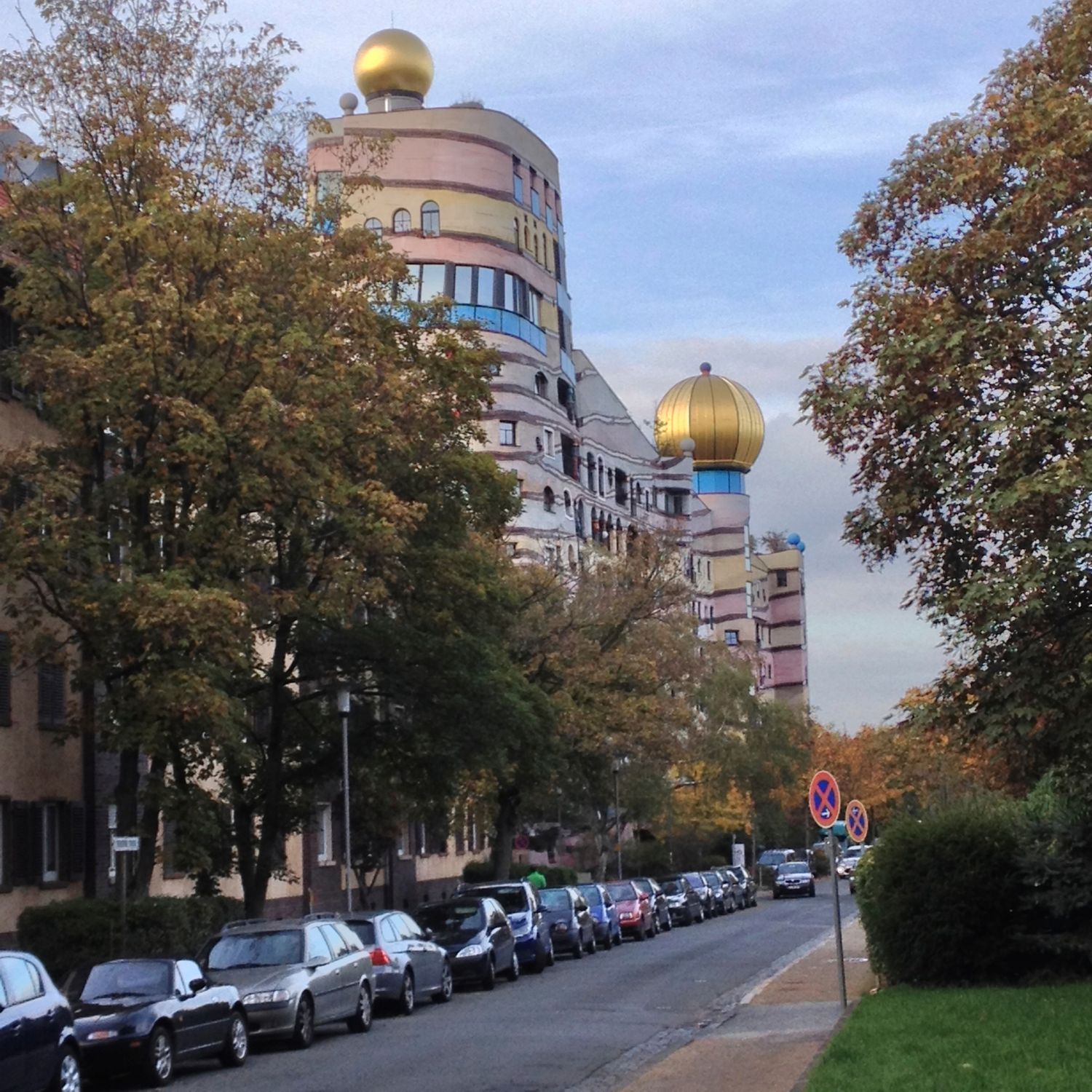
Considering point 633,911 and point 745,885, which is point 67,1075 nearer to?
point 633,911

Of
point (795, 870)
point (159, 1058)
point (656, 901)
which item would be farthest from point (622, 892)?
point (159, 1058)

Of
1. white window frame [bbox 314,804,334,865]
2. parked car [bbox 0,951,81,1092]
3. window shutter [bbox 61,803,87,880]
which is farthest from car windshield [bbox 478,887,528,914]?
Answer: parked car [bbox 0,951,81,1092]

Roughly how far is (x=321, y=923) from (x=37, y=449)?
9472 millimetres

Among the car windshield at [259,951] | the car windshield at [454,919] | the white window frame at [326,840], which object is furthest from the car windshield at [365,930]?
the white window frame at [326,840]

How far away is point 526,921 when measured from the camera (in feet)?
118

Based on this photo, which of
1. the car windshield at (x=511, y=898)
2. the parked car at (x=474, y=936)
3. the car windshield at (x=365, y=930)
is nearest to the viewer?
the car windshield at (x=365, y=930)

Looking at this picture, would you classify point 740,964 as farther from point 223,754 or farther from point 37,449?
point 37,449

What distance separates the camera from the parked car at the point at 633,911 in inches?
1973

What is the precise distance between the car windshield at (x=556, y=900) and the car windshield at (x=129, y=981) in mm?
21567

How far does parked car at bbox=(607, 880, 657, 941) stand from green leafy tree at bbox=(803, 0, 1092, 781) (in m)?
30.7

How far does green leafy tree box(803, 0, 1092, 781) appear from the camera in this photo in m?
17.7

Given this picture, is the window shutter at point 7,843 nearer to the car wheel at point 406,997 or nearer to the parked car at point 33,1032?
the car wheel at point 406,997

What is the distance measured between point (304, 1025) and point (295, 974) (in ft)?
2.14

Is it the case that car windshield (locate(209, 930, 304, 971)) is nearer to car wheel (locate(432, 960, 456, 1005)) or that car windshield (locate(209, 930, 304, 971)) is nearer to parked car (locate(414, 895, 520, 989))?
car wheel (locate(432, 960, 456, 1005))
